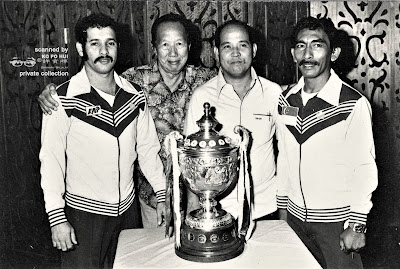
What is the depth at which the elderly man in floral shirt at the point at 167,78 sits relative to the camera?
1.91 metres

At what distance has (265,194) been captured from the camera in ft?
6.28

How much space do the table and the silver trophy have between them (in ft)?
0.11

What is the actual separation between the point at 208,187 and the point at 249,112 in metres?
0.62

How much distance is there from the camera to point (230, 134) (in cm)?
189

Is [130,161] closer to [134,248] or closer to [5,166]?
[134,248]

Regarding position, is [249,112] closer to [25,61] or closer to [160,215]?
[160,215]

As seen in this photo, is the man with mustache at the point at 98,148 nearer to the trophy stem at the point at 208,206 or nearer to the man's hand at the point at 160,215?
the man's hand at the point at 160,215

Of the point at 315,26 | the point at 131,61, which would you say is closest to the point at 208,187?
the point at 315,26

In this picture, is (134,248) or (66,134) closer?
(134,248)

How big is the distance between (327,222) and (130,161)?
807 mm

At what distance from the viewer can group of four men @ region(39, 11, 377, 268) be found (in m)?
1.66

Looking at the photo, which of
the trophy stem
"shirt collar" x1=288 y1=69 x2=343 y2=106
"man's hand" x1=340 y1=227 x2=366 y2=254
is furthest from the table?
"shirt collar" x1=288 y1=69 x2=343 y2=106

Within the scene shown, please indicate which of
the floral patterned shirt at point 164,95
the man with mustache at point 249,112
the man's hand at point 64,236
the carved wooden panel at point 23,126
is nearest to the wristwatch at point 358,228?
the man with mustache at point 249,112

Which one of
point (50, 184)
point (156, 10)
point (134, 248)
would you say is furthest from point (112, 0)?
point (134, 248)
